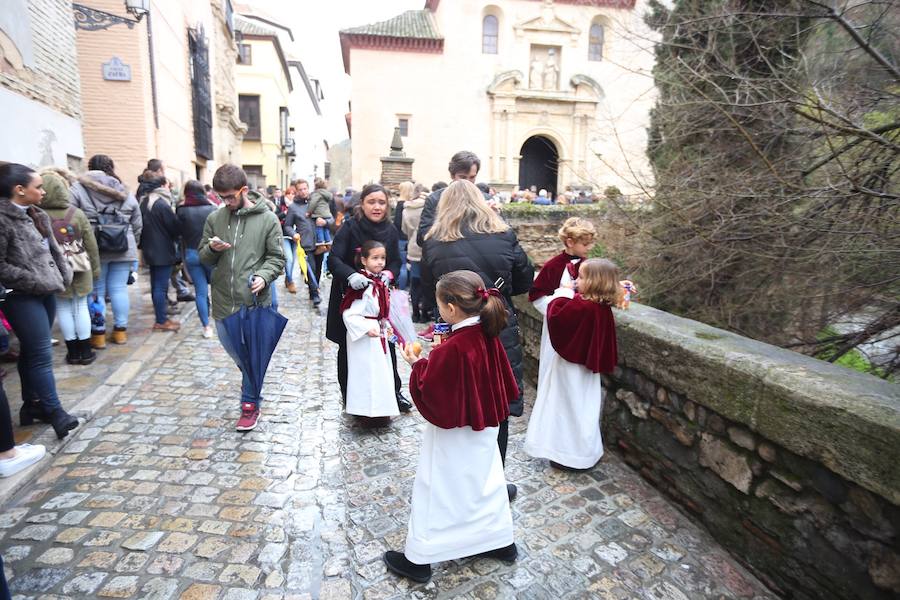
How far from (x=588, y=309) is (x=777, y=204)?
2048 mm

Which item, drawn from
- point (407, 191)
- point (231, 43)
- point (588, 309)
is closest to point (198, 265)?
point (407, 191)

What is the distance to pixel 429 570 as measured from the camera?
8.25ft

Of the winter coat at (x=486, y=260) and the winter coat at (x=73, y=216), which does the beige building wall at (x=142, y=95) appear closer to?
the winter coat at (x=73, y=216)

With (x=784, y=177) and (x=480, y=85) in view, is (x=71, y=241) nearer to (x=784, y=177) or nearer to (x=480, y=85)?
(x=784, y=177)

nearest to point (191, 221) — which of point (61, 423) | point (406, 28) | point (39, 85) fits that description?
point (39, 85)

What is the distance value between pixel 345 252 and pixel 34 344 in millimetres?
2203

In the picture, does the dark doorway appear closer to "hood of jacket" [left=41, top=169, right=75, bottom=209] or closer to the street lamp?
the street lamp

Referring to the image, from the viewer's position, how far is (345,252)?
4031 mm

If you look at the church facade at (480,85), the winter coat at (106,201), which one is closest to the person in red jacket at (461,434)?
the winter coat at (106,201)

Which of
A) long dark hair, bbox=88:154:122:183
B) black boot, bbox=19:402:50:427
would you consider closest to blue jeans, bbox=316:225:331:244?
long dark hair, bbox=88:154:122:183

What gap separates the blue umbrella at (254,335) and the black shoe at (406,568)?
2.05 meters

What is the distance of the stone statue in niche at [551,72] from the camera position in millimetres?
26828

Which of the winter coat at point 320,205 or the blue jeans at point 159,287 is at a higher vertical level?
the winter coat at point 320,205

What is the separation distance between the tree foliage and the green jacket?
3.63 metres
